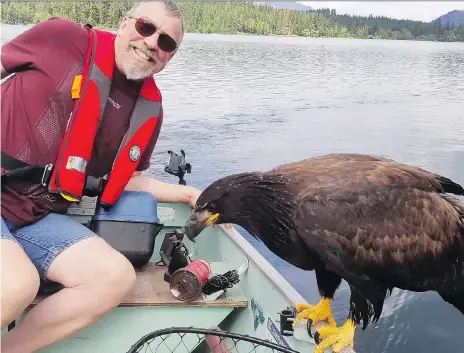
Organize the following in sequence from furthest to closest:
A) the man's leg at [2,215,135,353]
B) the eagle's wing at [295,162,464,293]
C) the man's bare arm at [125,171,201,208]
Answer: the man's bare arm at [125,171,201,208]
the eagle's wing at [295,162,464,293]
the man's leg at [2,215,135,353]

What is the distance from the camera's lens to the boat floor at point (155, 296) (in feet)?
9.16

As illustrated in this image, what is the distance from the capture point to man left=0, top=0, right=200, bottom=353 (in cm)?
242

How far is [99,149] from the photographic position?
288cm

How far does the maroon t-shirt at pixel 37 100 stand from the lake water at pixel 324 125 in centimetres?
334

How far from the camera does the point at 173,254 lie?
3.10 meters

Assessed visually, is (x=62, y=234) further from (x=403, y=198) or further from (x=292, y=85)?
(x=292, y=85)

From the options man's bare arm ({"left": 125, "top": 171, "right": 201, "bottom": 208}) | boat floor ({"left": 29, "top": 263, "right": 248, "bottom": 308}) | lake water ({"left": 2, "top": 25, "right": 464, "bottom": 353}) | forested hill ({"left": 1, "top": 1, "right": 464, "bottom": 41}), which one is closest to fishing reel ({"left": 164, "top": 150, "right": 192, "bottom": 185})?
man's bare arm ({"left": 125, "top": 171, "right": 201, "bottom": 208})

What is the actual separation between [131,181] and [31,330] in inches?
42.6

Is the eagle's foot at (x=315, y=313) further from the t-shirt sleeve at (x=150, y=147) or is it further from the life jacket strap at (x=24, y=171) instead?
the life jacket strap at (x=24, y=171)

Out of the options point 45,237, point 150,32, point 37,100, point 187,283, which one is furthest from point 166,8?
point 187,283

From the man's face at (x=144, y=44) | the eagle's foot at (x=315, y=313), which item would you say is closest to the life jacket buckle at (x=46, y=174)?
the man's face at (x=144, y=44)

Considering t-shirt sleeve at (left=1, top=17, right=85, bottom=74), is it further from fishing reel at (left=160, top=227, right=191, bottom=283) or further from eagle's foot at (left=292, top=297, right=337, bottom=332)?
eagle's foot at (left=292, top=297, right=337, bottom=332)

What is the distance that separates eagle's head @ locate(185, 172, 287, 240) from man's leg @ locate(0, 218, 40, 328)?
781 mm

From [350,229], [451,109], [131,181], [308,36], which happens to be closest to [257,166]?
[131,181]
